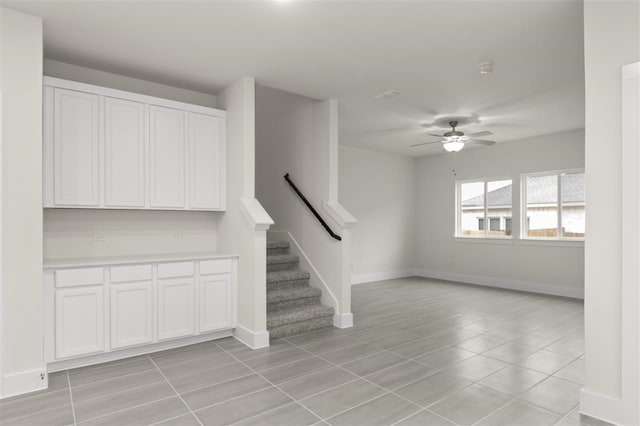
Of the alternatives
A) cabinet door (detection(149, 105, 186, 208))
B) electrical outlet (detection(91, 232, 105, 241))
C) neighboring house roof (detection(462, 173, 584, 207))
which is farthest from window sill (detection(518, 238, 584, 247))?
electrical outlet (detection(91, 232, 105, 241))

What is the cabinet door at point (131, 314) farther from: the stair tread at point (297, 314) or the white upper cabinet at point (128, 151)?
the stair tread at point (297, 314)

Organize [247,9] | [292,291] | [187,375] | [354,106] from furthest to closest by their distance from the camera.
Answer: [354,106] → [292,291] → [187,375] → [247,9]

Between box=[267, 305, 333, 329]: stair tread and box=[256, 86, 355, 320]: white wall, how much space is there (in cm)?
17

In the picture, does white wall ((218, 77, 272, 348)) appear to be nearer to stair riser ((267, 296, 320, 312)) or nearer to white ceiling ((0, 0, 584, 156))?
white ceiling ((0, 0, 584, 156))

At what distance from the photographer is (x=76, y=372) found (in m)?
3.06

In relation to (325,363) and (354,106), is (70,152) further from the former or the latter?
(354,106)

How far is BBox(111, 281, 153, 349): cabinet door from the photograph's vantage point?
325 centimetres

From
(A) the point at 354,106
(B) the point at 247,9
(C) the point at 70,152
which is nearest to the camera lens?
(B) the point at 247,9

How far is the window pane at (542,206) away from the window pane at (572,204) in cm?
12

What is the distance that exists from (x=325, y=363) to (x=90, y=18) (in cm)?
331

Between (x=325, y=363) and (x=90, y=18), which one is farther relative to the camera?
(x=325, y=363)

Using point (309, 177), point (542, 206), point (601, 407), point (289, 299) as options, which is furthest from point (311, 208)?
point (542, 206)

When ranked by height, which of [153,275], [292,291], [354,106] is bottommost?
[292,291]

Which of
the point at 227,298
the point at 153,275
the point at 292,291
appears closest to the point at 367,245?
the point at 292,291
